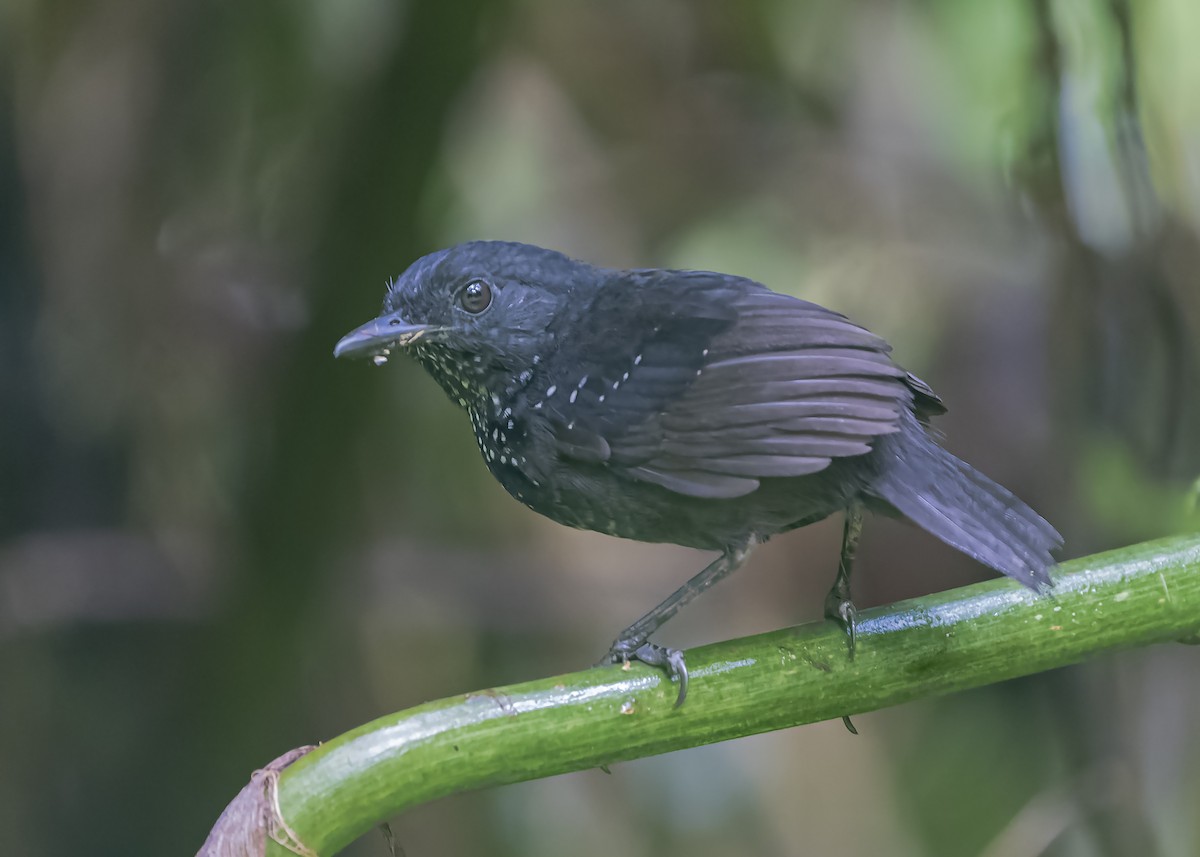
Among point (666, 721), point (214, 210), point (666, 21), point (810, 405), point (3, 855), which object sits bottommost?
point (3, 855)

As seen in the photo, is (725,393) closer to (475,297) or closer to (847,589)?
(847,589)

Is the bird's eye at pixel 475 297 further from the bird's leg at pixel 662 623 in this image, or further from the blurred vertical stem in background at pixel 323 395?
the blurred vertical stem in background at pixel 323 395

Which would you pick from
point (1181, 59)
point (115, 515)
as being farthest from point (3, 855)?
point (1181, 59)

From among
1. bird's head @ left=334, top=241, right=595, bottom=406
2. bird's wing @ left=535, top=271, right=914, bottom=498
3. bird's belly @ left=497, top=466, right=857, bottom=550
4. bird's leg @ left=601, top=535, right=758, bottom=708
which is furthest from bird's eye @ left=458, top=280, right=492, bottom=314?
bird's leg @ left=601, top=535, right=758, bottom=708

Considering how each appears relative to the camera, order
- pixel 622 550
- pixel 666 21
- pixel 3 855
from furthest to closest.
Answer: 1. pixel 622 550
2. pixel 666 21
3. pixel 3 855

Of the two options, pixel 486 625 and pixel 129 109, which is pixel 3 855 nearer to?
pixel 486 625

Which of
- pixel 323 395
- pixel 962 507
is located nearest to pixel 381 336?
pixel 962 507
